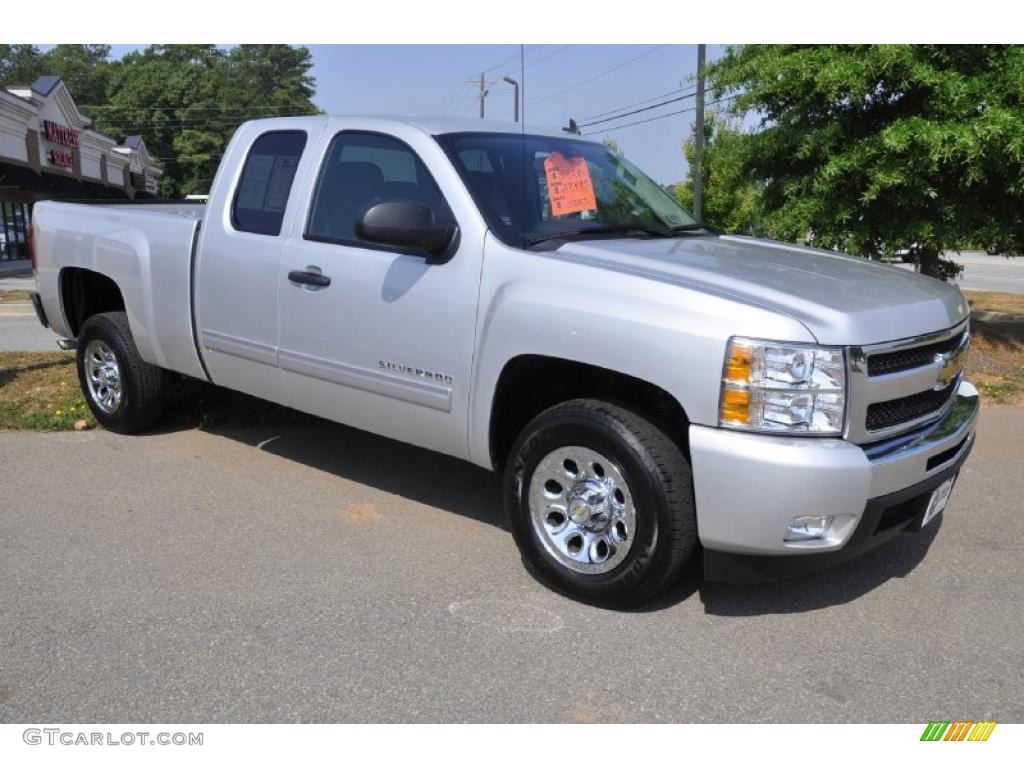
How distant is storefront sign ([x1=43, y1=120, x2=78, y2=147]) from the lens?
33.2 meters

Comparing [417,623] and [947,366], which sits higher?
[947,366]

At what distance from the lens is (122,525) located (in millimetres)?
4613

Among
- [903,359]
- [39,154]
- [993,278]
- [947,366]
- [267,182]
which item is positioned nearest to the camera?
[903,359]

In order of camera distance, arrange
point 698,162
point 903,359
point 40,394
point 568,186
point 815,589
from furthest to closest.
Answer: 1. point 698,162
2. point 40,394
3. point 568,186
4. point 815,589
5. point 903,359

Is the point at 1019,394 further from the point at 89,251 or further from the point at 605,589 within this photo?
the point at 89,251

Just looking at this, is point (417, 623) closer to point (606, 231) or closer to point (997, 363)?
point (606, 231)

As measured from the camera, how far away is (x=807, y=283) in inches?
144

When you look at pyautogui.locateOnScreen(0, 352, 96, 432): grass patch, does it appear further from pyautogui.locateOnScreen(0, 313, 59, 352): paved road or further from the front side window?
the front side window

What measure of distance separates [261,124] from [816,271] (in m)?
3.07

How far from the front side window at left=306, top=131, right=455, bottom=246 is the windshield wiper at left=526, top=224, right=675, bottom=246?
551 mm

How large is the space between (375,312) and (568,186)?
1.07 meters

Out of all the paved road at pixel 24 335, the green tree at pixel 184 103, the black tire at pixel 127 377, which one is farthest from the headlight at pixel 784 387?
the green tree at pixel 184 103
